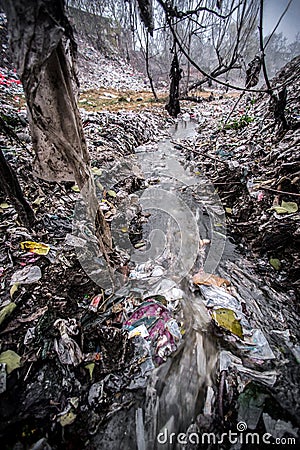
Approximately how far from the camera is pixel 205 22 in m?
5.11

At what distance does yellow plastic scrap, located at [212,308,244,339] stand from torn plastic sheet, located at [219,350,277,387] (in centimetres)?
11

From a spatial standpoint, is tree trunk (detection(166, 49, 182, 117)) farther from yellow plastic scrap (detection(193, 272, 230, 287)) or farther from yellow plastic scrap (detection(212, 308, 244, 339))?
yellow plastic scrap (detection(212, 308, 244, 339))

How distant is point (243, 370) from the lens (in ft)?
3.19

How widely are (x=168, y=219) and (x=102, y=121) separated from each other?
2.41 meters

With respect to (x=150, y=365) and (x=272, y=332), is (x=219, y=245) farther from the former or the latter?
(x=150, y=365)

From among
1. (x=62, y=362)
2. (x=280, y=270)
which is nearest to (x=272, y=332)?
(x=280, y=270)

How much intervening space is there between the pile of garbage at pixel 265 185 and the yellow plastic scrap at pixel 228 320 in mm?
448

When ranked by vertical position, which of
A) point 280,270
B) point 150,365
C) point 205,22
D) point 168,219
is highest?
point 205,22

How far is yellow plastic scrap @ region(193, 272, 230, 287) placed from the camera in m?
1.39

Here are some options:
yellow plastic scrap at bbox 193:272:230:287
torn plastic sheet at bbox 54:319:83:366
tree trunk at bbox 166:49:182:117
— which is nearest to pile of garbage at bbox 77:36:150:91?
tree trunk at bbox 166:49:182:117

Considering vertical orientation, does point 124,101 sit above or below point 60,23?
above
